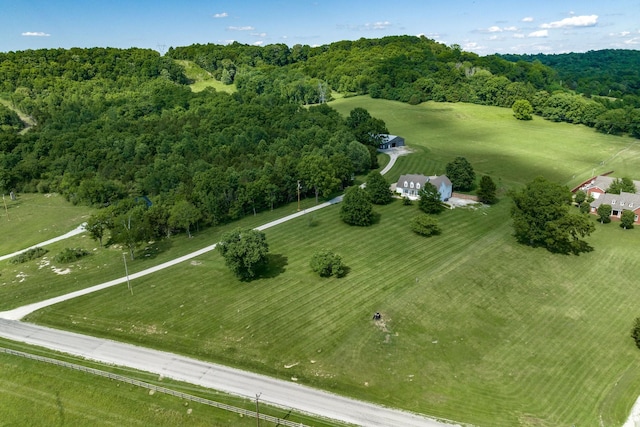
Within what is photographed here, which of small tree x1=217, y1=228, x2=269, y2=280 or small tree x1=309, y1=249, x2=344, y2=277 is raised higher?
small tree x1=217, y1=228, x2=269, y2=280

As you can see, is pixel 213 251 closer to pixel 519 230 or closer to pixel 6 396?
pixel 6 396

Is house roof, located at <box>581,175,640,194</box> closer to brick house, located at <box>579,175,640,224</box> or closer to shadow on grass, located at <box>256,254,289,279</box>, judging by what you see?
brick house, located at <box>579,175,640,224</box>

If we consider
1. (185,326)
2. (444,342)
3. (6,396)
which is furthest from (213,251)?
(444,342)

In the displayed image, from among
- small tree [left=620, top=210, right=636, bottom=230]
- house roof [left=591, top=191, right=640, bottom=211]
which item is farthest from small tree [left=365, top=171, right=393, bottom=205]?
small tree [left=620, top=210, right=636, bottom=230]

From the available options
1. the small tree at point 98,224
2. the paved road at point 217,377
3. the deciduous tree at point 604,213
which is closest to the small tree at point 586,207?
the deciduous tree at point 604,213

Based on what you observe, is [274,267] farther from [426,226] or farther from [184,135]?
[184,135]

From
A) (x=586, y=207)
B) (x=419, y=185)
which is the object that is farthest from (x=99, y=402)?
(x=586, y=207)
